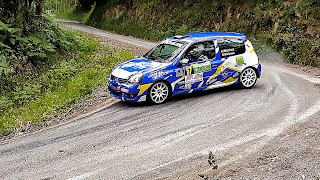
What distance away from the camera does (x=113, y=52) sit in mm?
18172

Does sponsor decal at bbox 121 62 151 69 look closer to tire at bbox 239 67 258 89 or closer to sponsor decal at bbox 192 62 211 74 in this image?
sponsor decal at bbox 192 62 211 74

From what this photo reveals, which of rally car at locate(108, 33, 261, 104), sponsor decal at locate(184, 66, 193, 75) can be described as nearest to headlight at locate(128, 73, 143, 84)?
rally car at locate(108, 33, 261, 104)

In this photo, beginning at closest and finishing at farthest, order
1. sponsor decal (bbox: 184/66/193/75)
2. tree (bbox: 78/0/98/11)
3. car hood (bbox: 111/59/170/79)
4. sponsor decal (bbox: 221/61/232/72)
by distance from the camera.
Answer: car hood (bbox: 111/59/170/79), sponsor decal (bbox: 184/66/193/75), sponsor decal (bbox: 221/61/232/72), tree (bbox: 78/0/98/11)

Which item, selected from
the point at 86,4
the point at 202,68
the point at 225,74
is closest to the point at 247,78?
the point at 225,74

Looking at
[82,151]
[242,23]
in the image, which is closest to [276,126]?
[82,151]

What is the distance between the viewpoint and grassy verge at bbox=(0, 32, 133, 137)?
9.75m

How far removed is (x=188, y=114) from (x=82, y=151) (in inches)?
120

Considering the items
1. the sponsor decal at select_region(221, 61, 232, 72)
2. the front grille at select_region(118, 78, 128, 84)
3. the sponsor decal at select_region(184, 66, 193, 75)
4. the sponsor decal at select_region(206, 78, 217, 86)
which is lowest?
the front grille at select_region(118, 78, 128, 84)

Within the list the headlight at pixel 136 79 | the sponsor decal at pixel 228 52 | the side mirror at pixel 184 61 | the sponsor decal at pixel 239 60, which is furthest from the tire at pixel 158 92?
the sponsor decal at pixel 239 60

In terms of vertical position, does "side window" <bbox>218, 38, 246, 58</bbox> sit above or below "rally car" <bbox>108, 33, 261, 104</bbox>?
above

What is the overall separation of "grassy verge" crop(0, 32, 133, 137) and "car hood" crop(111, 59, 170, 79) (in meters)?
1.92

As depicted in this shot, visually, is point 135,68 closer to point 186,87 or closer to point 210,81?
point 186,87

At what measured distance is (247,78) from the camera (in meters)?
11.1

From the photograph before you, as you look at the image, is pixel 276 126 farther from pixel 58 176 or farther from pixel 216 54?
pixel 58 176
